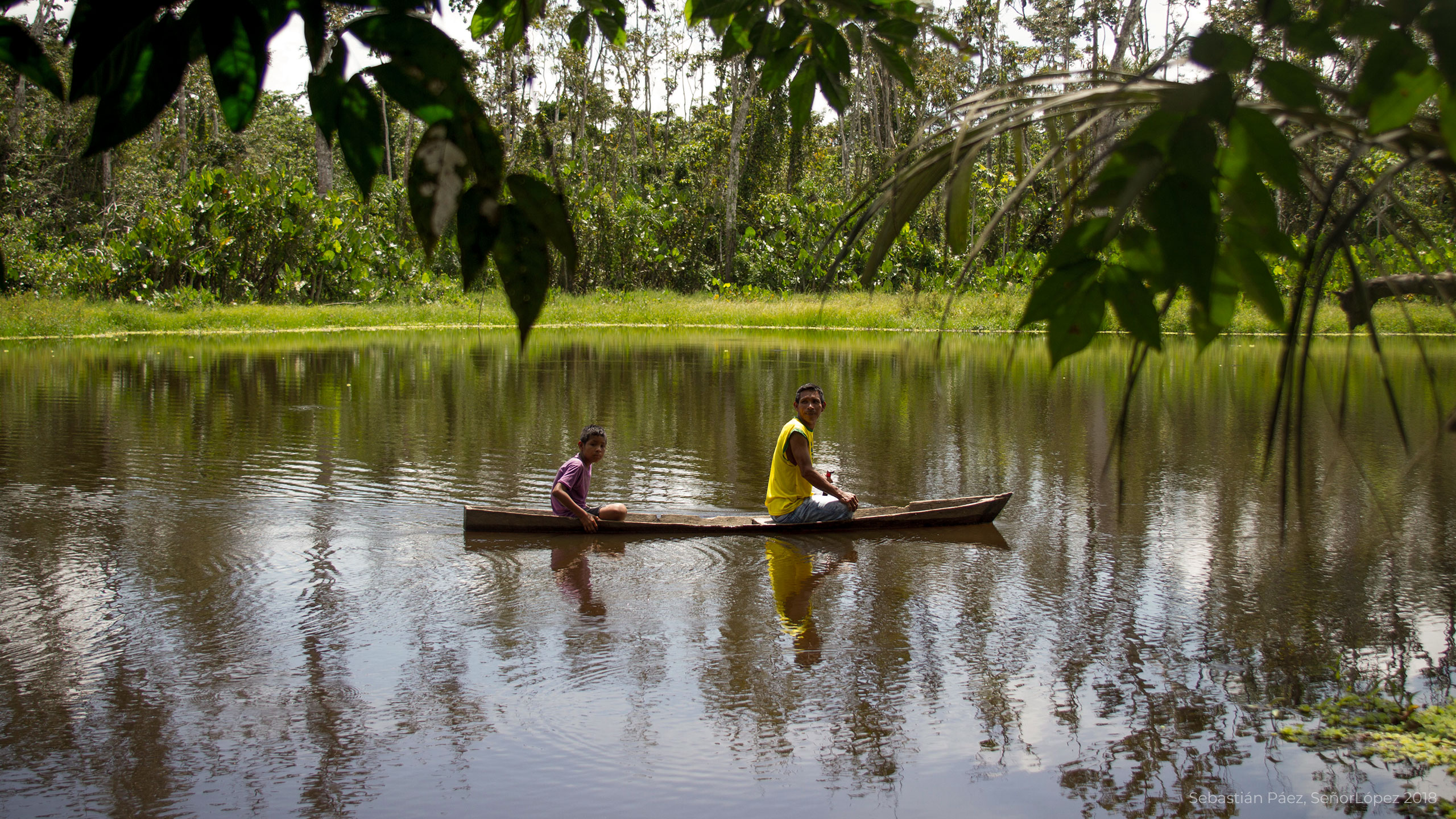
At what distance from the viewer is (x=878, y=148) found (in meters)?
28.7

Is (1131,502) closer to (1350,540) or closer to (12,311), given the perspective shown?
(1350,540)

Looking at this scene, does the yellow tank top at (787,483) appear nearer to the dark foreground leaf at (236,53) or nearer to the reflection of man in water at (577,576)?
the reflection of man in water at (577,576)

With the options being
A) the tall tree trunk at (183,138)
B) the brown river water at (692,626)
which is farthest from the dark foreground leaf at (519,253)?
the tall tree trunk at (183,138)

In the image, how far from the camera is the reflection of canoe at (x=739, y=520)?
7.37m

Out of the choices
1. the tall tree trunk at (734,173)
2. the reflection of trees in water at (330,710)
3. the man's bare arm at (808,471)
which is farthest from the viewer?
the tall tree trunk at (734,173)

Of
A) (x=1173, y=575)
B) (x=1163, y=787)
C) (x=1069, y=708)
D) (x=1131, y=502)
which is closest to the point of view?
(x=1163, y=787)

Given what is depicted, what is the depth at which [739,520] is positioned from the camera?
24.9ft

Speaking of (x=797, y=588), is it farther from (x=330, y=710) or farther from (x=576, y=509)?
(x=330, y=710)

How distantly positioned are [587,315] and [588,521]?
22495 millimetres

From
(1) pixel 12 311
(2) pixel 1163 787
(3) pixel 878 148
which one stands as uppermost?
(3) pixel 878 148

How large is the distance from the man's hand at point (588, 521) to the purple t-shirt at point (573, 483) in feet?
0.22

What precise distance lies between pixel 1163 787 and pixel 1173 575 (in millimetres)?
2874

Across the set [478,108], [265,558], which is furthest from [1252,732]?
[265,558]

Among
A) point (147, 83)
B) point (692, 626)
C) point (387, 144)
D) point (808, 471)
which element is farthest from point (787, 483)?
point (147, 83)
